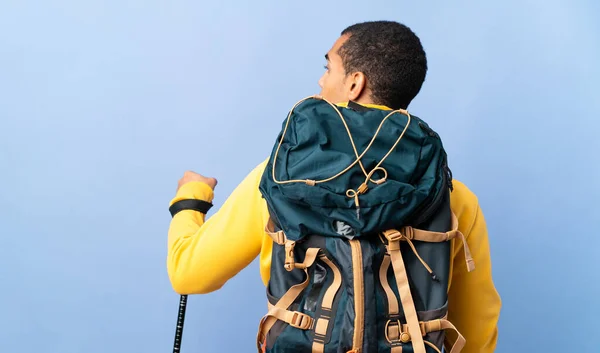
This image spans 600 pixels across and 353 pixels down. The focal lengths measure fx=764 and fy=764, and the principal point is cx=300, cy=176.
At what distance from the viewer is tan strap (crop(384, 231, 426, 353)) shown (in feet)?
4.83

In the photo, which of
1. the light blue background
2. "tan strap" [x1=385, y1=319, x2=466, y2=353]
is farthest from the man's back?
the light blue background

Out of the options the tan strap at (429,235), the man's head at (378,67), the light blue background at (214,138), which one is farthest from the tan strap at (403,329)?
the light blue background at (214,138)

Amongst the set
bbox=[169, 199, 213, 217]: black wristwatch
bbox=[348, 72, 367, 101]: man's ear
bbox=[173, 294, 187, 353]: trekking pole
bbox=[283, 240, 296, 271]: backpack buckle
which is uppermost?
bbox=[348, 72, 367, 101]: man's ear

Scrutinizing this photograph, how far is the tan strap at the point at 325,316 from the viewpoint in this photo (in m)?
1.46

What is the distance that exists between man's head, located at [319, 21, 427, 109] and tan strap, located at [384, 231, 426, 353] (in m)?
0.35

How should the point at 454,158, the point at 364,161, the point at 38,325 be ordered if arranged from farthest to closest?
the point at 454,158, the point at 38,325, the point at 364,161

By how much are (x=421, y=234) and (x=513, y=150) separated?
1.64 metres

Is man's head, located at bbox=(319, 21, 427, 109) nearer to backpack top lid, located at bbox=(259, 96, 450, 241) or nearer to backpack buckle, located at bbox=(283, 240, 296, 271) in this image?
backpack top lid, located at bbox=(259, 96, 450, 241)

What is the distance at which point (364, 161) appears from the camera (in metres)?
1.46

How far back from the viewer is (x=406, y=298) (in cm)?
148

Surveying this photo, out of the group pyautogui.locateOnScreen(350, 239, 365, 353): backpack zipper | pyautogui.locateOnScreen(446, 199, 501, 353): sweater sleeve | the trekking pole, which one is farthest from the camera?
the trekking pole

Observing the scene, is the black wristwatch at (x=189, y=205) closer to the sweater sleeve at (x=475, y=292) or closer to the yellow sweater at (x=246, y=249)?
the yellow sweater at (x=246, y=249)

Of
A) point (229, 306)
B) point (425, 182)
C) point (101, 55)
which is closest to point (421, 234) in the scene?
point (425, 182)

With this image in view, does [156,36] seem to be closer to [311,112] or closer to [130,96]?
[130,96]
